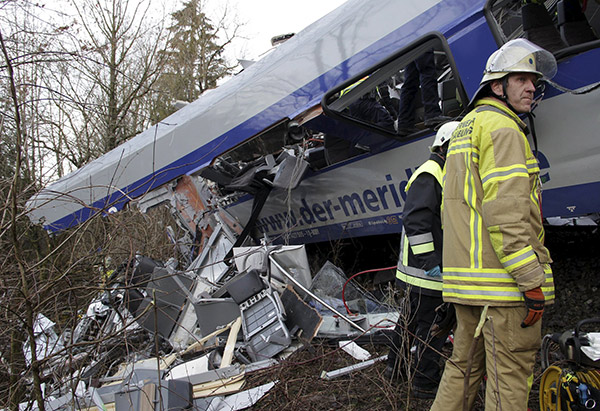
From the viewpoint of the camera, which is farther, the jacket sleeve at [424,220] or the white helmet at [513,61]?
the jacket sleeve at [424,220]

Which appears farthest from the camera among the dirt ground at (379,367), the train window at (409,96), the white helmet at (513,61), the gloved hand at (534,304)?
the train window at (409,96)

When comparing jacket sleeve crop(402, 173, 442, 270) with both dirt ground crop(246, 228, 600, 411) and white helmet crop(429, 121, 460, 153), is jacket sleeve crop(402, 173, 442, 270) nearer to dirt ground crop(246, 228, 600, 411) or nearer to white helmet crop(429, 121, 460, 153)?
white helmet crop(429, 121, 460, 153)

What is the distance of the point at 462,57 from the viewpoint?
127 inches

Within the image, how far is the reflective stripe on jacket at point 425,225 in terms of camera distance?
8.98 ft

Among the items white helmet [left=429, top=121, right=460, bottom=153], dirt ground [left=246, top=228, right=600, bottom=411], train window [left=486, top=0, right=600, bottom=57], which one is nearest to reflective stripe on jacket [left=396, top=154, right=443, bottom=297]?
white helmet [left=429, top=121, right=460, bottom=153]

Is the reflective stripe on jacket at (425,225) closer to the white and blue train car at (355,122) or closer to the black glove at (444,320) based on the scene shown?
the black glove at (444,320)

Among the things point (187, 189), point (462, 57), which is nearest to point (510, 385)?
point (462, 57)

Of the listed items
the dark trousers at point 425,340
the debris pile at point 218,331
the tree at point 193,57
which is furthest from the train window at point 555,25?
the tree at point 193,57

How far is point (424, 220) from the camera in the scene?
2.75 m

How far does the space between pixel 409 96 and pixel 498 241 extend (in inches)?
101

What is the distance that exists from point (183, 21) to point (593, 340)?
18.4 m

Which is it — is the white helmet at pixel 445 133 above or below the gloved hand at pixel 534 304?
above

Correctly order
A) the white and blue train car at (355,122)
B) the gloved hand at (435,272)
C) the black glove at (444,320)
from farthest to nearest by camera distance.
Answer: the white and blue train car at (355,122), the gloved hand at (435,272), the black glove at (444,320)

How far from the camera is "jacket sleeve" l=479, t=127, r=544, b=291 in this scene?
6.22 feet
